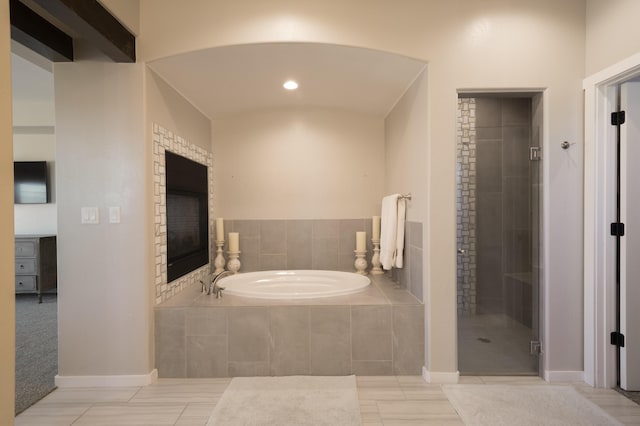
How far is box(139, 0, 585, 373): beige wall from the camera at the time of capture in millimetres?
2426

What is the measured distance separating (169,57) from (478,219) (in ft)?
8.19

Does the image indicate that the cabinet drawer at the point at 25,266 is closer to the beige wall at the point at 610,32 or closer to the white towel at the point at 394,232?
the white towel at the point at 394,232

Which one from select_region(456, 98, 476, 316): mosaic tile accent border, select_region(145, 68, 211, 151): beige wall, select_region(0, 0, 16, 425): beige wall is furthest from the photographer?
select_region(456, 98, 476, 316): mosaic tile accent border

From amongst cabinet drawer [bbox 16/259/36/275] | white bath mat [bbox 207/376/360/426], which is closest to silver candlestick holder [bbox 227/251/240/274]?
white bath mat [bbox 207/376/360/426]

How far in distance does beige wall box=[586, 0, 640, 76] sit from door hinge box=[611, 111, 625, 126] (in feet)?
1.02

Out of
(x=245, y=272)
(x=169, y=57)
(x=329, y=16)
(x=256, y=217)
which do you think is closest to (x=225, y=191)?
(x=256, y=217)

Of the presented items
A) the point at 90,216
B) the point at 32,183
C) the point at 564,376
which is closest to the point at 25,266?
the point at 32,183

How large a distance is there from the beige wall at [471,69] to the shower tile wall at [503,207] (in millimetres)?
169

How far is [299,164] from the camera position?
153 inches

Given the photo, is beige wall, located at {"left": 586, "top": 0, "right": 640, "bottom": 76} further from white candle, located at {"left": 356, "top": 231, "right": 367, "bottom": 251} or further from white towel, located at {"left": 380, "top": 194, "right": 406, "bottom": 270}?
white candle, located at {"left": 356, "top": 231, "right": 367, "bottom": 251}

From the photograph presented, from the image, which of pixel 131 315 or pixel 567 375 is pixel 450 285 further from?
pixel 131 315

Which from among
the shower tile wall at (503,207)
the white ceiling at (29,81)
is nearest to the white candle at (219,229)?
the white ceiling at (29,81)

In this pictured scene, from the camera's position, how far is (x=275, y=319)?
253cm

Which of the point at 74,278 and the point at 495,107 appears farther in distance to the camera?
the point at 495,107
